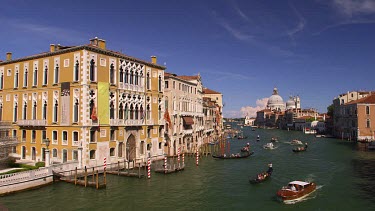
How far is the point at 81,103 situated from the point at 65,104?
2.06 meters

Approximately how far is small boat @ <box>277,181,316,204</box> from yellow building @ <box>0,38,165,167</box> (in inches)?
625

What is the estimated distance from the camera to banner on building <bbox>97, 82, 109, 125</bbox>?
29172 mm

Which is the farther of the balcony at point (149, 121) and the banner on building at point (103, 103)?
the balcony at point (149, 121)

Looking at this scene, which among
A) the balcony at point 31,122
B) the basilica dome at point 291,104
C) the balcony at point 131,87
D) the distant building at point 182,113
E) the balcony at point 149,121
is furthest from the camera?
the basilica dome at point 291,104

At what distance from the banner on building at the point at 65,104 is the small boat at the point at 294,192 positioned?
18596 millimetres

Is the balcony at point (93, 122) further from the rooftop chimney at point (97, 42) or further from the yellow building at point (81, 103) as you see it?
the rooftop chimney at point (97, 42)

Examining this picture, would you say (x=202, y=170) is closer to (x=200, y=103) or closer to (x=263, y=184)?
(x=263, y=184)

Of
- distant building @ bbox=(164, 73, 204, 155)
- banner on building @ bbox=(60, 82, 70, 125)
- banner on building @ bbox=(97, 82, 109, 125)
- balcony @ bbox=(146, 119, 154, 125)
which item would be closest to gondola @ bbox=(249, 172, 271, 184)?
balcony @ bbox=(146, 119, 154, 125)

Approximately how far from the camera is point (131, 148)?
33.7 m

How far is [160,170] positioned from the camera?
102 feet

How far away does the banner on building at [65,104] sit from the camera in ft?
94.8

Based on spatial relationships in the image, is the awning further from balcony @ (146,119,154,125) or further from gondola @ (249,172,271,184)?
gondola @ (249,172,271,184)

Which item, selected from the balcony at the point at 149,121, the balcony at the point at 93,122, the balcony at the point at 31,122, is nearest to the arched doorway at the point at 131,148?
the balcony at the point at 149,121

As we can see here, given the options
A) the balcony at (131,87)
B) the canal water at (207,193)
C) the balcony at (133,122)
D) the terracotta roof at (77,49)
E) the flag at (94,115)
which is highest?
the terracotta roof at (77,49)
